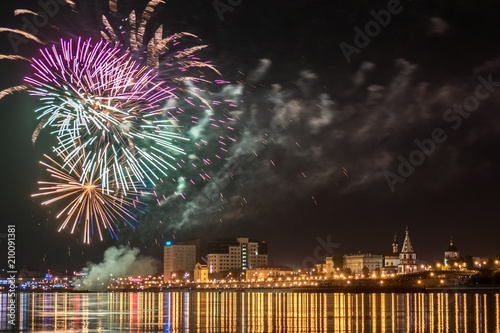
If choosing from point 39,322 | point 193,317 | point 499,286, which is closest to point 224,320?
point 193,317

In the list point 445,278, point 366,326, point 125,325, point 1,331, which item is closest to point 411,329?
point 366,326

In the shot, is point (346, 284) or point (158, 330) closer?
point (158, 330)

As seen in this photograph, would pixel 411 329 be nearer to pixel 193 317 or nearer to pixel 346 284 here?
pixel 193 317

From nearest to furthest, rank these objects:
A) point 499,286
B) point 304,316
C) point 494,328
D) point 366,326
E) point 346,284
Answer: point 494,328 < point 366,326 < point 304,316 < point 499,286 < point 346,284

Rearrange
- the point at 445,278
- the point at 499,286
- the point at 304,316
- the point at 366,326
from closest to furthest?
1. the point at 366,326
2. the point at 304,316
3. the point at 499,286
4. the point at 445,278

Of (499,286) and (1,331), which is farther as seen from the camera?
(499,286)

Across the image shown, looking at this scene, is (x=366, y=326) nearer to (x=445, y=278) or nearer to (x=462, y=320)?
(x=462, y=320)

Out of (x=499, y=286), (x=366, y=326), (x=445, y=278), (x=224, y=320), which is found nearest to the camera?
(x=366, y=326)

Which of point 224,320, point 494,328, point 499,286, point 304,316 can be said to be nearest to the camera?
point 494,328

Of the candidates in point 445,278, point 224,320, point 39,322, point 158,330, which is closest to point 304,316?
point 224,320
